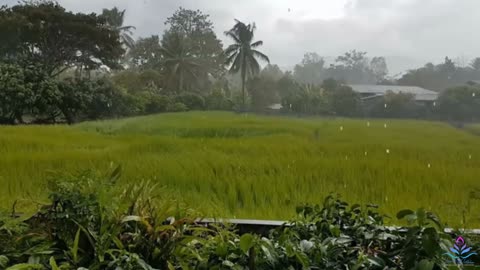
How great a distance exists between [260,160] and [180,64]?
0.47m

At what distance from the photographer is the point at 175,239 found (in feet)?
2.58

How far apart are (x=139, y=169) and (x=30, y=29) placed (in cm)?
66

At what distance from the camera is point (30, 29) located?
1356mm

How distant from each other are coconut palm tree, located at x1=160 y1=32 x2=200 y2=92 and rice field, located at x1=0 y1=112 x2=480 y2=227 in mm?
123

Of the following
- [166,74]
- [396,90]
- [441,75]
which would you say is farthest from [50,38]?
[441,75]

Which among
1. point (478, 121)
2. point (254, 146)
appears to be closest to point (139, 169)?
point (254, 146)

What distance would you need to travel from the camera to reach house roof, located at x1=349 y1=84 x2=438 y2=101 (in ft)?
4.28

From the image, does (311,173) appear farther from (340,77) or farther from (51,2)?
(51,2)

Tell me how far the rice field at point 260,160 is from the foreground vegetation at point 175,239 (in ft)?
1.14

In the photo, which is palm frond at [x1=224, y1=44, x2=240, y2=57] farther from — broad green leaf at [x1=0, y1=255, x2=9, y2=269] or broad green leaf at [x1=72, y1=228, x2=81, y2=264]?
broad green leaf at [x1=0, y1=255, x2=9, y2=269]

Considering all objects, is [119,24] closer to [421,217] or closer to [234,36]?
[234,36]

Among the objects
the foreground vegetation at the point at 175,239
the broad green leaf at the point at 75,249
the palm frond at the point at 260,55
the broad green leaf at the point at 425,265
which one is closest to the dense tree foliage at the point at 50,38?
the palm frond at the point at 260,55

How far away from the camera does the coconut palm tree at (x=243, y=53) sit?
136 centimetres

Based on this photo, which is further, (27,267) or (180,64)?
(180,64)
